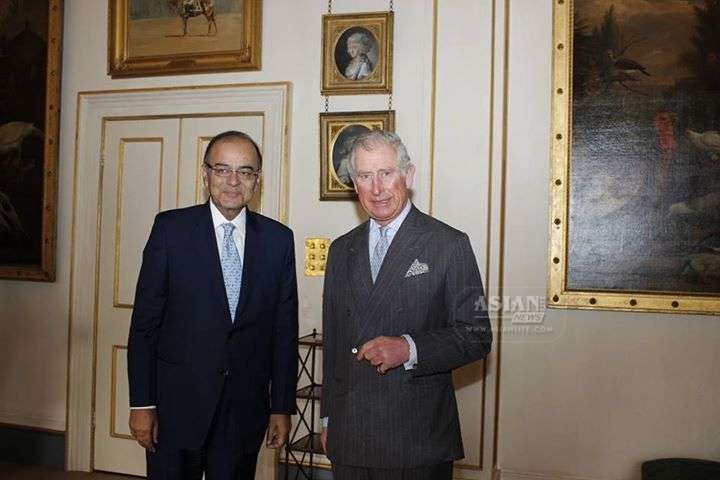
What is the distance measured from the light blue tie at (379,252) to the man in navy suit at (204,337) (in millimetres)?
510

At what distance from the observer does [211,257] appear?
241 cm

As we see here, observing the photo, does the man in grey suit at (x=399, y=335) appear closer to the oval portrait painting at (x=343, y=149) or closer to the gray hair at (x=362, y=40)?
the oval portrait painting at (x=343, y=149)

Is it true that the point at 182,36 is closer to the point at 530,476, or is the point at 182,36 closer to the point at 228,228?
the point at 228,228

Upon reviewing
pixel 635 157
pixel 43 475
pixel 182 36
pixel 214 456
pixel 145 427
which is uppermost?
pixel 182 36

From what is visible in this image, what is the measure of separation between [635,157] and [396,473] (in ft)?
7.91

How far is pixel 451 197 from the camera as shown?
3.83 m

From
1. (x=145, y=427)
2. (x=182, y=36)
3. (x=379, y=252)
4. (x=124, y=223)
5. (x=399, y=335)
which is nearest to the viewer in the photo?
(x=399, y=335)

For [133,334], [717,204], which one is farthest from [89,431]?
[717,204]

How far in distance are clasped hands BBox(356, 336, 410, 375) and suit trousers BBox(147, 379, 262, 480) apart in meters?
0.67

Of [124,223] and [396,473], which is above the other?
[124,223]

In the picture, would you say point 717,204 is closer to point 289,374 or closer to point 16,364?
point 289,374

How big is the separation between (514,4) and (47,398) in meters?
3.89

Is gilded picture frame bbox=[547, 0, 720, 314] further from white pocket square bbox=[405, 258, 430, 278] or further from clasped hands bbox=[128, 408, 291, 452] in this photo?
clasped hands bbox=[128, 408, 291, 452]

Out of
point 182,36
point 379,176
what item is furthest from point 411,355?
point 182,36
